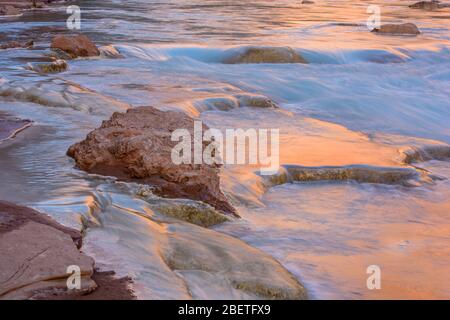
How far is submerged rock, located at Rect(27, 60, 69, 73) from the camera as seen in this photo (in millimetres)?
9849

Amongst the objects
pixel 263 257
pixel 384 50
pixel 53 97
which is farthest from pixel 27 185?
pixel 384 50

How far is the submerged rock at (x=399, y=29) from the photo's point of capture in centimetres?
1722

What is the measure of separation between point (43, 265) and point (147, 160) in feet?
5.95

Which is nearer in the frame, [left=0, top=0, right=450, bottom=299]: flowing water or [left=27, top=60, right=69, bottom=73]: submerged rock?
[left=0, top=0, right=450, bottom=299]: flowing water

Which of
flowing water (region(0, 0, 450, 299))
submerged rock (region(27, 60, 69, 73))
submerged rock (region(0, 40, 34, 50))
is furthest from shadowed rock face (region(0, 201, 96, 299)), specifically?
submerged rock (region(0, 40, 34, 50))

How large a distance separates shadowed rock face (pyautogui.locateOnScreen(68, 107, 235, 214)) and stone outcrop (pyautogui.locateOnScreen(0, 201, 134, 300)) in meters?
1.24

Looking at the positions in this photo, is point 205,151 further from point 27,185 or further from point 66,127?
point 66,127

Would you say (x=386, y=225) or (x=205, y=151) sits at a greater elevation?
(x=205, y=151)

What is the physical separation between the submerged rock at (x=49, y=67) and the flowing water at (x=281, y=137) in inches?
5.4

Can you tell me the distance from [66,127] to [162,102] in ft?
5.99

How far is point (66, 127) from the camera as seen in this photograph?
21.0 feet

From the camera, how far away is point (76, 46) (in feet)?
37.3

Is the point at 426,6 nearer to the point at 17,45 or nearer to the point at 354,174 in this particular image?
the point at 17,45

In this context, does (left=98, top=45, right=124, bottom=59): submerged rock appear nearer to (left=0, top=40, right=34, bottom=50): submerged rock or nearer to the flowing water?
the flowing water
